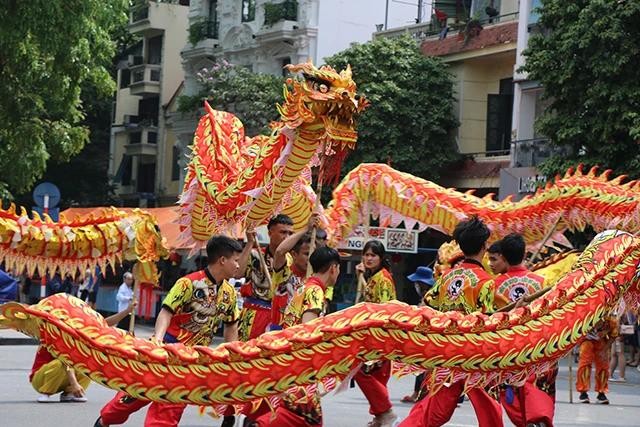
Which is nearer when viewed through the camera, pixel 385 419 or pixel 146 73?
pixel 385 419

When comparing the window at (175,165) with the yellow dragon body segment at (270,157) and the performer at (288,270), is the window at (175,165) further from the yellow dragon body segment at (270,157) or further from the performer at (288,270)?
the performer at (288,270)

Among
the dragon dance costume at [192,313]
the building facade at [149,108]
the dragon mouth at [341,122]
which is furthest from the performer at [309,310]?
the building facade at [149,108]

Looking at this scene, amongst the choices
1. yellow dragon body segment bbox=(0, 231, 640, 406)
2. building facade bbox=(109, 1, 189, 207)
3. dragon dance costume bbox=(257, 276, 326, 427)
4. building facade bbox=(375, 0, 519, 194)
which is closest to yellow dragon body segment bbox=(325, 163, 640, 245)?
dragon dance costume bbox=(257, 276, 326, 427)

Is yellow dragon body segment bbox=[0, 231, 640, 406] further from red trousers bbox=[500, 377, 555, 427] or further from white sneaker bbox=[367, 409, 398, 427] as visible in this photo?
white sneaker bbox=[367, 409, 398, 427]

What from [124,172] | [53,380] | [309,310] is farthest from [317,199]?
[124,172]

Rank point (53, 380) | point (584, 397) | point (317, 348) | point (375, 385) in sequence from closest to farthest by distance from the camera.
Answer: point (317, 348) < point (375, 385) < point (53, 380) < point (584, 397)

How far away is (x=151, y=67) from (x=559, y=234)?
3573 cm

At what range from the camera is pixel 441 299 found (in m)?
9.33

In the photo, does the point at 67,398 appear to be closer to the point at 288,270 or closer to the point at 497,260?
the point at 288,270

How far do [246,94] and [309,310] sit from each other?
28.5 metres

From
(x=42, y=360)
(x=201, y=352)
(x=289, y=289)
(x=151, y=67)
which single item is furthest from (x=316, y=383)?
(x=151, y=67)

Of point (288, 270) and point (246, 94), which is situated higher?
point (246, 94)

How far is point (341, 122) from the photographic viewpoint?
1182 cm

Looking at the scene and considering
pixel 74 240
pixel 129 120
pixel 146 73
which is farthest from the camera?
pixel 129 120
